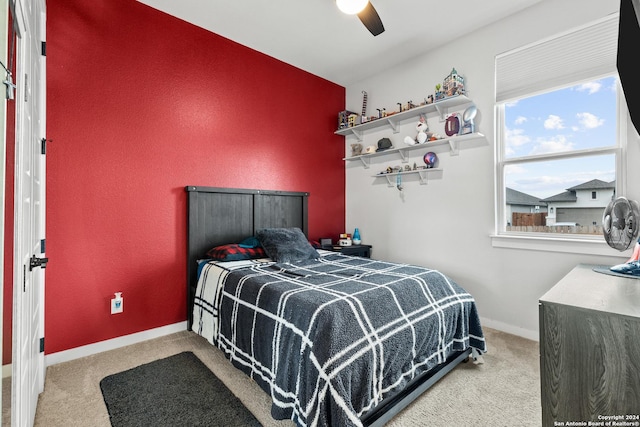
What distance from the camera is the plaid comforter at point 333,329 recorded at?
1.34 m

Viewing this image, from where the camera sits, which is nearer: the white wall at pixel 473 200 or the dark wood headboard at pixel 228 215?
the white wall at pixel 473 200

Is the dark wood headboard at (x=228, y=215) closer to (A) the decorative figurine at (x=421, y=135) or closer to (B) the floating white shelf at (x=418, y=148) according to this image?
(B) the floating white shelf at (x=418, y=148)

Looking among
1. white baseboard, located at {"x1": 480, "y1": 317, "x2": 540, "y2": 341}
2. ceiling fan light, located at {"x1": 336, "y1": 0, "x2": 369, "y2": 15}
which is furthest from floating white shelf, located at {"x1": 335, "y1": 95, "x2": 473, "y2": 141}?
white baseboard, located at {"x1": 480, "y1": 317, "x2": 540, "y2": 341}

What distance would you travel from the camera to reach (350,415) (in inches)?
49.4

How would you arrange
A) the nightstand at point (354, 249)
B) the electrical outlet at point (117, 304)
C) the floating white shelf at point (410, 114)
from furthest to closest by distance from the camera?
the nightstand at point (354, 249), the floating white shelf at point (410, 114), the electrical outlet at point (117, 304)

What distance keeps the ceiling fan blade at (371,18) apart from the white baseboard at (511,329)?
269 centimetres

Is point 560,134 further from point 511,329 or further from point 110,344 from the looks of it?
point 110,344

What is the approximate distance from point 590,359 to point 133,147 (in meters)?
3.10

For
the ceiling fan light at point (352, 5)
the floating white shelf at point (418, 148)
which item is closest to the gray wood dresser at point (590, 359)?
the floating white shelf at point (418, 148)

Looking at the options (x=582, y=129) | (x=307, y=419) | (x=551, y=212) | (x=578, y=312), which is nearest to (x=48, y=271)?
(x=307, y=419)

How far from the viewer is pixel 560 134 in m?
2.49

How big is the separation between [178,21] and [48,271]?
232 cm

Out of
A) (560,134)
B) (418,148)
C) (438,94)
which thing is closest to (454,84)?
(438,94)

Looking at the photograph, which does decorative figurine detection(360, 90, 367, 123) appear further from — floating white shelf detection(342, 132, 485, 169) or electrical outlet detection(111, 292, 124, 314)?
electrical outlet detection(111, 292, 124, 314)
